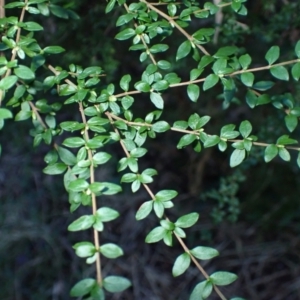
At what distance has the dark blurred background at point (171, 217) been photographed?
6.17 ft

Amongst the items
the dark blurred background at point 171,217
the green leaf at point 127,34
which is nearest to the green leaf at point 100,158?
the green leaf at point 127,34

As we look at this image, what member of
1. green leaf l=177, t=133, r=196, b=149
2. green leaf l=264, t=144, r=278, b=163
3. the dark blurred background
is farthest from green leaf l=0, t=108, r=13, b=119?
the dark blurred background

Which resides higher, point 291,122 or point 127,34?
point 127,34

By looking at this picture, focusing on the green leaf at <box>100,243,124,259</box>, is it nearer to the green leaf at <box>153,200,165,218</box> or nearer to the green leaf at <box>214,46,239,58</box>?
the green leaf at <box>153,200,165,218</box>

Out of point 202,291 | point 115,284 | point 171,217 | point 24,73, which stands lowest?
point 171,217

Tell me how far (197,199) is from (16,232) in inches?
23.6

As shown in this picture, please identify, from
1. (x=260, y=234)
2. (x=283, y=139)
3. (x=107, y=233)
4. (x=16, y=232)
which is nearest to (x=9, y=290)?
(x=16, y=232)

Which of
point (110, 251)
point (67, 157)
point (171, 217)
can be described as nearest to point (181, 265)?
point (110, 251)

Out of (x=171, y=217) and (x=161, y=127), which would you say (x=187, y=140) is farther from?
(x=171, y=217)

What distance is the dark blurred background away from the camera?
1882 mm

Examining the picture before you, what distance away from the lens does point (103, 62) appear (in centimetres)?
146

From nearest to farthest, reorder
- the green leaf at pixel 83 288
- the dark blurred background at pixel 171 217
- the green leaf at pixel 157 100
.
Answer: the green leaf at pixel 83 288, the green leaf at pixel 157 100, the dark blurred background at pixel 171 217

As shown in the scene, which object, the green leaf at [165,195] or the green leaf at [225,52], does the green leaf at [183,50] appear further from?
the green leaf at [165,195]

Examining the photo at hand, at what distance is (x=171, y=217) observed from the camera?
2.05 meters
